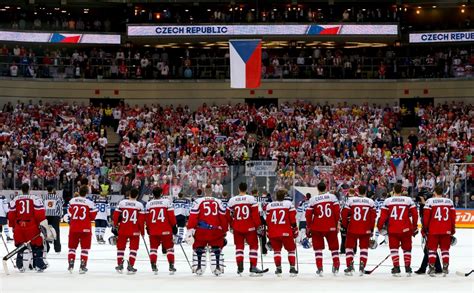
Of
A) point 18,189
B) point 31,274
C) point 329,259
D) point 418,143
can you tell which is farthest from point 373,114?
point 31,274

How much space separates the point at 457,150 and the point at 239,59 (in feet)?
30.5

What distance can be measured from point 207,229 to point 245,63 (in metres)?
21.3

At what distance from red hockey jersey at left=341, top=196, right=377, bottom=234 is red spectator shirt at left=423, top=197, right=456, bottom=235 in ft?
3.51

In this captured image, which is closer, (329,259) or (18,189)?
(329,259)

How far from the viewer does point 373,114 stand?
48375 mm

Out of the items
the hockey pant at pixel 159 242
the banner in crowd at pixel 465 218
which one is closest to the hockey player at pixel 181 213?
the hockey pant at pixel 159 242

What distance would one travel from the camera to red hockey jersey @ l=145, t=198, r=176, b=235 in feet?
71.3

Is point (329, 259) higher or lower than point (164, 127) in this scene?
lower

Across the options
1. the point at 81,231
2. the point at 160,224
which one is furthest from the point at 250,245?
the point at 81,231

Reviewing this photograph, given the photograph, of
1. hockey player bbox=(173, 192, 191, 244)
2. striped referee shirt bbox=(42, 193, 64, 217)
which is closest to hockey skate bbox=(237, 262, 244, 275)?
striped referee shirt bbox=(42, 193, 64, 217)

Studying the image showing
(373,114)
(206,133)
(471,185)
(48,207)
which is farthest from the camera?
(373,114)

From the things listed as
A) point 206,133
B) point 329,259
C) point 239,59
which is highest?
point 239,59

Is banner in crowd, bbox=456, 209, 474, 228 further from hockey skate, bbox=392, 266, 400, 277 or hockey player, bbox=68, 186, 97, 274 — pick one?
hockey player, bbox=68, 186, 97, 274

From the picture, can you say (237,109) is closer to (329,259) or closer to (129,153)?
(129,153)
